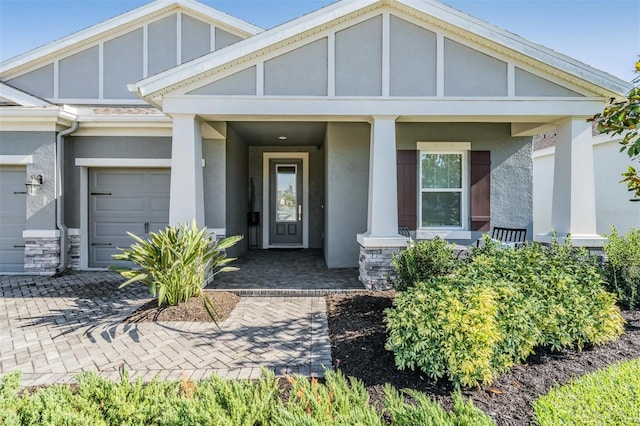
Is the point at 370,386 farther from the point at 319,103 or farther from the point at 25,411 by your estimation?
the point at 319,103

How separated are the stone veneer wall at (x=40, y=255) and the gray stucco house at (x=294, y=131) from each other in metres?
0.03

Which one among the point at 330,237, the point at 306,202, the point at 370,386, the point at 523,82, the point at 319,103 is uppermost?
the point at 523,82

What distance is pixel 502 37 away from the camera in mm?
5836

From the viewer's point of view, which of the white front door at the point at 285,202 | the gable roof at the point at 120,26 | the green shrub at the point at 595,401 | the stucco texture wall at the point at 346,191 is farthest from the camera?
the white front door at the point at 285,202

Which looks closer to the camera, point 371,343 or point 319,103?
point 371,343

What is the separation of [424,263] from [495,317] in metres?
1.97

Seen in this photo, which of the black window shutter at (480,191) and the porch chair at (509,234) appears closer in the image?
the porch chair at (509,234)

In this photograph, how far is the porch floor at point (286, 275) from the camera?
643 cm

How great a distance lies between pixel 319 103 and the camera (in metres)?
6.04

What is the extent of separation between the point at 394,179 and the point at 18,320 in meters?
5.86

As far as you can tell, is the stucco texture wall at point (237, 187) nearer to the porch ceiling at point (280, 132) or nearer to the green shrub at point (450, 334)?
the porch ceiling at point (280, 132)

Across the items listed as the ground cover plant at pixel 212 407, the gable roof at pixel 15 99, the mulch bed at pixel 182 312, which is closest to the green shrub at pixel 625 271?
the ground cover plant at pixel 212 407

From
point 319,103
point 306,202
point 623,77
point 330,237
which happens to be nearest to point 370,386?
point 319,103

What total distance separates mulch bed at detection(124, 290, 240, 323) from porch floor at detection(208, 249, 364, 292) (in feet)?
3.24
